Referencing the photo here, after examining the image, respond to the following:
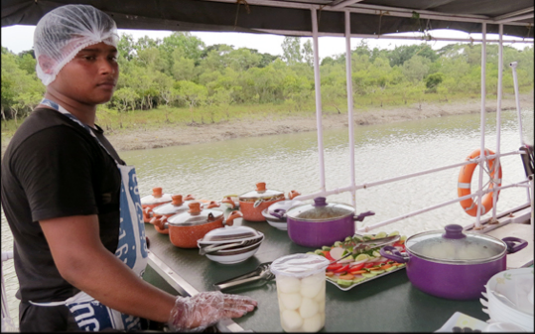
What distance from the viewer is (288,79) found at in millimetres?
5578

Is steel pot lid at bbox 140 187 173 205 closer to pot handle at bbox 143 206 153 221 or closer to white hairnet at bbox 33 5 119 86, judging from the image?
pot handle at bbox 143 206 153 221

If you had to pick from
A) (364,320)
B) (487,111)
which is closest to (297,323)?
(364,320)

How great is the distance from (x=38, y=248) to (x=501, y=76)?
192 inches

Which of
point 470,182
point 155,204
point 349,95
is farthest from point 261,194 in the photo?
point 470,182

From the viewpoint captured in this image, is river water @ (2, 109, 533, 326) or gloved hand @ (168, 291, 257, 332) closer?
gloved hand @ (168, 291, 257, 332)

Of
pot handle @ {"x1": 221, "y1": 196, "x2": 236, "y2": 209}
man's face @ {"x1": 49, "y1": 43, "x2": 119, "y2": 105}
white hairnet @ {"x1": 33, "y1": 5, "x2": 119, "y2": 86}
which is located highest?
white hairnet @ {"x1": 33, "y1": 5, "x2": 119, "y2": 86}

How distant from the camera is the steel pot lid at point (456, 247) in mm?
967

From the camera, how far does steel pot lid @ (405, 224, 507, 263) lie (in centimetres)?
97

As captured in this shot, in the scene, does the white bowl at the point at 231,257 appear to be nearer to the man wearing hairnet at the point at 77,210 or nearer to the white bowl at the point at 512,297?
the man wearing hairnet at the point at 77,210

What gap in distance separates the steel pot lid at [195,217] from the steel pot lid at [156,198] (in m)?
0.53

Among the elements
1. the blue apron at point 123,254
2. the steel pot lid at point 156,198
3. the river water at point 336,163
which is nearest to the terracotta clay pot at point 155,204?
the steel pot lid at point 156,198

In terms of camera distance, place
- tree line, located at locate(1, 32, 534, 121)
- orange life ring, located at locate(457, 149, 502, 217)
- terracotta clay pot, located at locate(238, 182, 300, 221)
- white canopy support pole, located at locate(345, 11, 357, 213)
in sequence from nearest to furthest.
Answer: terracotta clay pot, located at locate(238, 182, 300, 221), white canopy support pole, located at locate(345, 11, 357, 213), tree line, located at locate(1, 32, 534, 121), orange life ring, located at locate(457, 149, 502, 217)

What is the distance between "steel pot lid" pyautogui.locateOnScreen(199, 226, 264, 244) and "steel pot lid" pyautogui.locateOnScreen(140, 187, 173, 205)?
77 centimetres

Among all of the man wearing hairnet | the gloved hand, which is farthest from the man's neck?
the gloved hand
